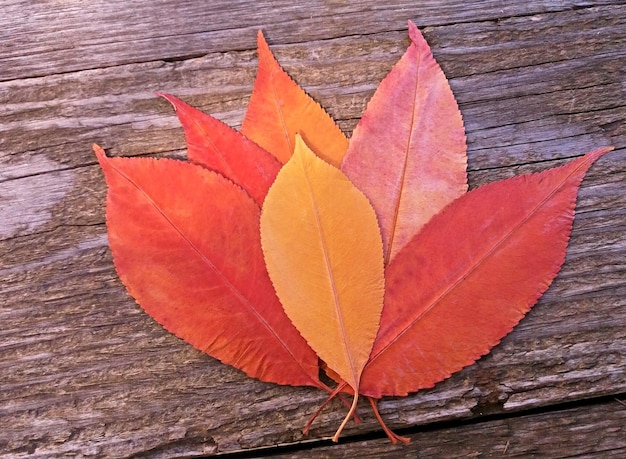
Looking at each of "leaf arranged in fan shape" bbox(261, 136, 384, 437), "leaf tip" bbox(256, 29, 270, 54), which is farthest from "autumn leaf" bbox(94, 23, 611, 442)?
"leaf tip" bbox(256, 29, 270, 54)

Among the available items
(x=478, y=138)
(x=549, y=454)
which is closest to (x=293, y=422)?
(x=549, y=454)

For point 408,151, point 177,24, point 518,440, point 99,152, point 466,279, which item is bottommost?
point 518,440

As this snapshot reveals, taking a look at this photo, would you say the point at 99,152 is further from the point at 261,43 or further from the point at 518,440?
the point at 518,440

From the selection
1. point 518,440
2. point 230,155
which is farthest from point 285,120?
point 518,440

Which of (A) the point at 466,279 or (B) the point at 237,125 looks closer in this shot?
(A) the point at 466,279

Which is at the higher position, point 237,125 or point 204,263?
point 237,125

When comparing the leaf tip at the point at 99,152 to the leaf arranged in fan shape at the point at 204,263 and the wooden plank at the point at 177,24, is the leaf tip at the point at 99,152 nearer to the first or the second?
the leaf arranged in fan shape at the point at 204,263

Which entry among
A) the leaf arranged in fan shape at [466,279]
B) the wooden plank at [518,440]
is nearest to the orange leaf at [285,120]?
the leaf arranged in fan shape at [466,279]
